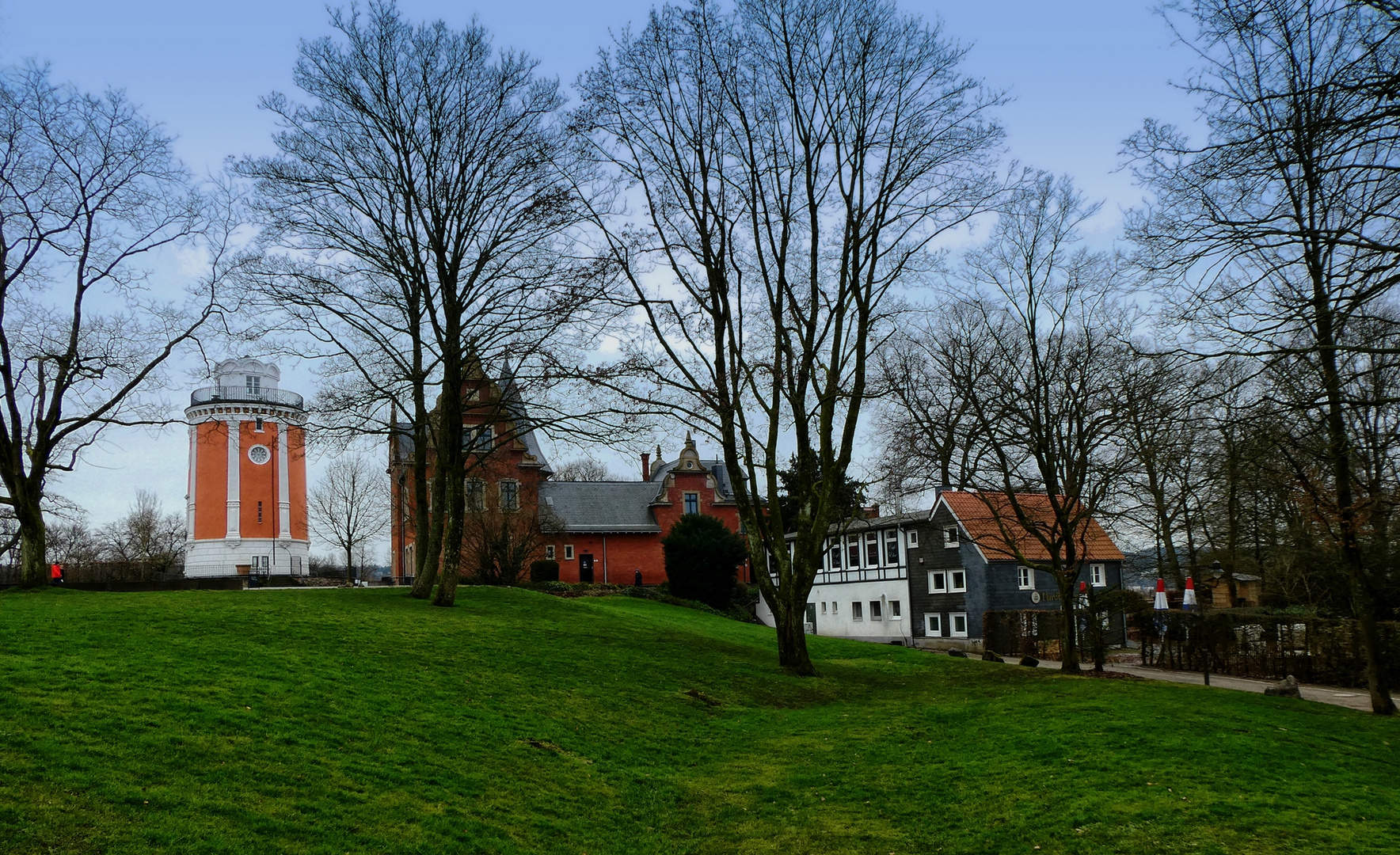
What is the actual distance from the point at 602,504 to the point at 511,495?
34.2ft

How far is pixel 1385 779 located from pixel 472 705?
36.7 ft

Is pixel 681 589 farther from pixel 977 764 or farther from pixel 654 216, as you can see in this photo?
pixel 977 764

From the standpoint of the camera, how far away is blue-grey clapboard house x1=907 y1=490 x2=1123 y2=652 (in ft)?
141

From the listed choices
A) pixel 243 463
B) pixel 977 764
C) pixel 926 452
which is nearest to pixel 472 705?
pixel 977 764

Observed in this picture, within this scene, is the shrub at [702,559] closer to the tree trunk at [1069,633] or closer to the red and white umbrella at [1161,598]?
the red and white umbrella at [1161,598]

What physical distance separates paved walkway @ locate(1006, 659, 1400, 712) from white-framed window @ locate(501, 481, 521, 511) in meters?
26.8

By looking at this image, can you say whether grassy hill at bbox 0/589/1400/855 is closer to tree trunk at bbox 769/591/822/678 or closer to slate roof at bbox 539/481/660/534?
tree trunk at bbox 769/591/822/678

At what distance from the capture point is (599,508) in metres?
58.7

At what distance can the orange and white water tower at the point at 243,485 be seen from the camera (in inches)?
2098

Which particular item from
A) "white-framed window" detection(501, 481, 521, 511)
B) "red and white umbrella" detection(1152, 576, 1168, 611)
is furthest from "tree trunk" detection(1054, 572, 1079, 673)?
"white-framed window" detection(501, 481, 521, 511)

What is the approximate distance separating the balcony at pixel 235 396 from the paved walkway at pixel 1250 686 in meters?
46.4

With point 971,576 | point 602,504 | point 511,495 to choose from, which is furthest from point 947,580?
point 602,504

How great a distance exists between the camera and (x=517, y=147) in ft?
76.2

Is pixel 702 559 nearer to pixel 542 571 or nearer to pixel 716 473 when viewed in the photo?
pixel 542 571
